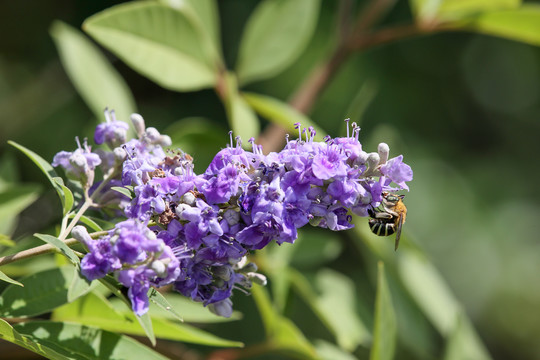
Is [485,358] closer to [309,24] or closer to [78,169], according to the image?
[309,24]

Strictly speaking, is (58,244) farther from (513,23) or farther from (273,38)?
(513,23)

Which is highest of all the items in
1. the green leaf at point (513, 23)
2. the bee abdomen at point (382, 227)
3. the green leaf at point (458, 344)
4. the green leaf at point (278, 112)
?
the green leaf at point (513, 23)

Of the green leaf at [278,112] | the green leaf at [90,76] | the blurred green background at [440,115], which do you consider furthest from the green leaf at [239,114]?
the blurred green background at [440,115]

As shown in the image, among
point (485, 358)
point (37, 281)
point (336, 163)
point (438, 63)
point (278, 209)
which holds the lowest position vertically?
point (37, 281)

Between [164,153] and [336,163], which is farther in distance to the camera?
[164,153]

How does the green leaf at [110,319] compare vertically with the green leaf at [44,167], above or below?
below

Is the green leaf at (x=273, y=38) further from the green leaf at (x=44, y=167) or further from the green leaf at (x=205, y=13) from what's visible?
the green leaf at (x=44, y=167)

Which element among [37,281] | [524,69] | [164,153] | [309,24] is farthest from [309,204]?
[524,69]
